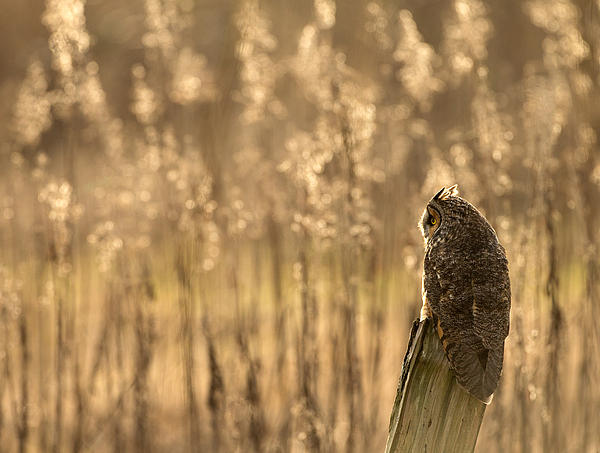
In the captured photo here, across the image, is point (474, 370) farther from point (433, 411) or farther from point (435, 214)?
point (435, 214)

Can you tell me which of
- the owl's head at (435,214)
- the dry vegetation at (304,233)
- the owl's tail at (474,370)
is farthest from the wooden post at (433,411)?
the dry vegetation at (304,233)

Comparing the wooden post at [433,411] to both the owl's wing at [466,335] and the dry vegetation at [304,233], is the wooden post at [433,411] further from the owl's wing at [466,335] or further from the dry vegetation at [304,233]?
the dry vegetation at [304,233]

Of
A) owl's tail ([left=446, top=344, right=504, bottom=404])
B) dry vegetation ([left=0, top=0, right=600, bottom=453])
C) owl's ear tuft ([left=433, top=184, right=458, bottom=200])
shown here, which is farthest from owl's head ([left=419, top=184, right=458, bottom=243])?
dry vegetation ([left=0, top=0, right=600, bottom=453])

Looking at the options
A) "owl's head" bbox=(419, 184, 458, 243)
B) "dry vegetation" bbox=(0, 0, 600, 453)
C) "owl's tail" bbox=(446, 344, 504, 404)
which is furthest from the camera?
"dry vegetation" bbox=(0, 0, 600, 453)

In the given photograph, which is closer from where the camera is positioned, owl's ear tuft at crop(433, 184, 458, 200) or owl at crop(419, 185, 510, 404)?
owl at crop(419, 185, 510, 404)

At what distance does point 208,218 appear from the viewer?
296 centimetres

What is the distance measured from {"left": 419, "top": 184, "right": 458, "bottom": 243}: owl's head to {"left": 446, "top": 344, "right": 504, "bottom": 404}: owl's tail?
0.96 feet

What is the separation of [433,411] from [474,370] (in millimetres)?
114

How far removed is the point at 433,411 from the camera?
1592 millimetres

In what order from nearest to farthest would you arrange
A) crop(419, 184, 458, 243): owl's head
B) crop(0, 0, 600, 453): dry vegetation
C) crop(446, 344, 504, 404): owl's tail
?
crop(446, 344, 504, 404): owl's tail, crop(419, 184, 458, 243): owl's head, crop(0, 0, 600, 453): dry vegetation

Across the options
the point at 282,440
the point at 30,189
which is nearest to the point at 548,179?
the point at 282,440

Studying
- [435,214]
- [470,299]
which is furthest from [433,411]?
[435,214]

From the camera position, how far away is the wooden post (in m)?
1.59

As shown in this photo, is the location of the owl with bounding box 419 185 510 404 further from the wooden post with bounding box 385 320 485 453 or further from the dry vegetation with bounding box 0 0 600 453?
the dry vegetation with bounding box 0 0 600 453
